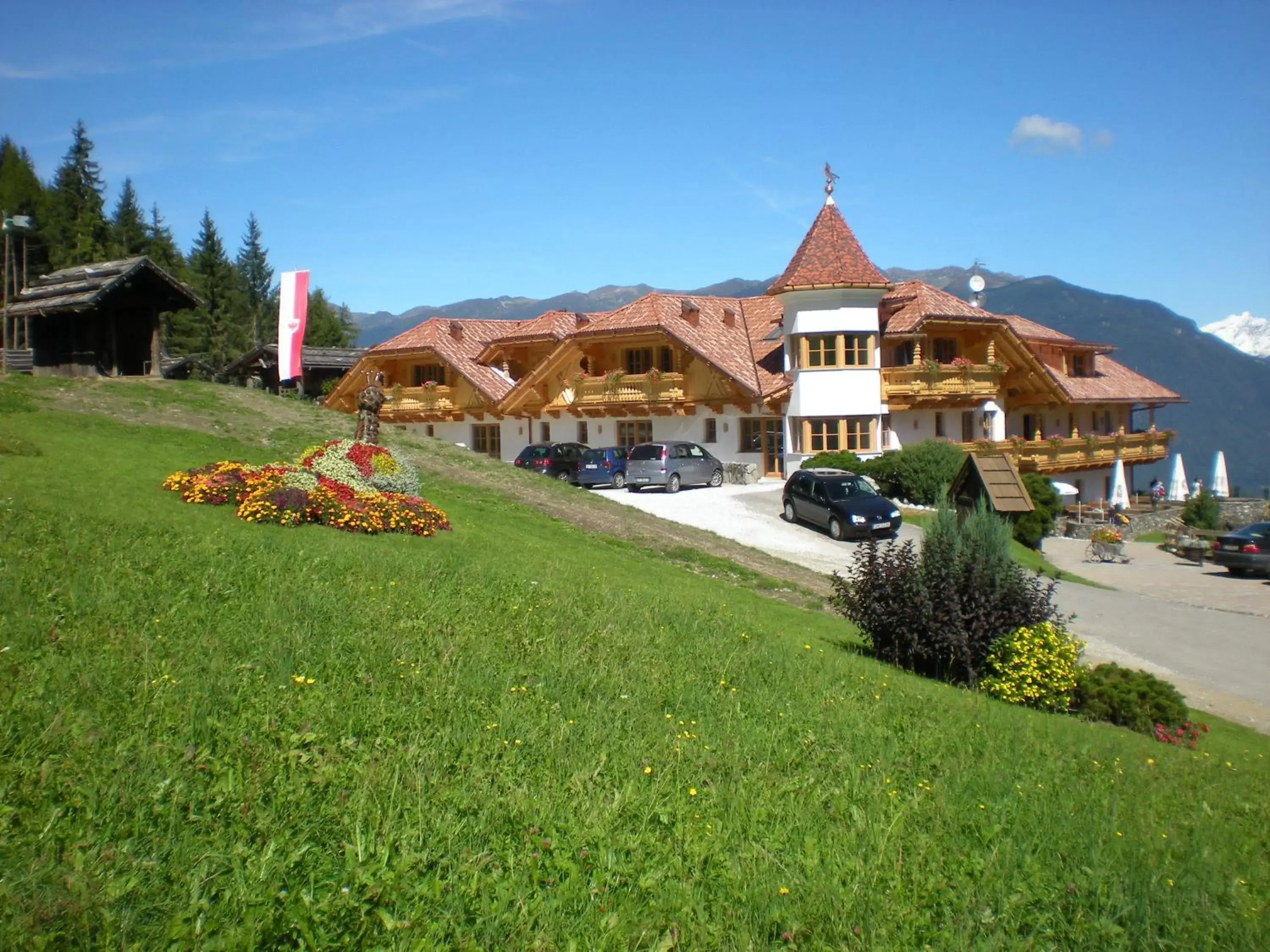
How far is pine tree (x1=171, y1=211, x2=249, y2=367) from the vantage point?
282 ft

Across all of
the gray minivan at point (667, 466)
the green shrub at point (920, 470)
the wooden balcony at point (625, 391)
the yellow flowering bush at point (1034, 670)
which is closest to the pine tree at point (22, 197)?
the wooden balcony at point (625, 391)

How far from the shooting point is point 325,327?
99750mm

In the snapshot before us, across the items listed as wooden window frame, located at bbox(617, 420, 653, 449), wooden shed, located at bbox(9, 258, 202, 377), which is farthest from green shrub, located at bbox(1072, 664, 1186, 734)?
wooden window frame, located at bbox(617, 420, 653, 449)

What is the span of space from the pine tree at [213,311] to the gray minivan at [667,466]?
178 feet

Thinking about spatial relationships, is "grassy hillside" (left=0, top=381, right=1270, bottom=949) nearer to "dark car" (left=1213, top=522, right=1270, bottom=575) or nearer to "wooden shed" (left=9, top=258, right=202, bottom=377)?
"wooden shed" (left=9, top=258, right=202, bottom=377)

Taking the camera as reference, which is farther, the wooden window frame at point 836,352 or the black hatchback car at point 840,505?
the wooden window frame at point 836,352

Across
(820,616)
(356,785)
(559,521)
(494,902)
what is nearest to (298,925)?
(494,902)

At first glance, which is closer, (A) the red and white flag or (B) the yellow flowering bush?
(B) the yellow flowering bush

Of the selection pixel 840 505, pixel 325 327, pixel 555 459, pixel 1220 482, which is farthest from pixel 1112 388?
pixel 325 327

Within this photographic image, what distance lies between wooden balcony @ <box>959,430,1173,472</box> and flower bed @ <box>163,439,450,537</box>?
27975 millimetres

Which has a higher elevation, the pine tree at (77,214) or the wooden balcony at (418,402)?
the pine tree at (77,214)

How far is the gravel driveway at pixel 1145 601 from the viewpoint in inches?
671

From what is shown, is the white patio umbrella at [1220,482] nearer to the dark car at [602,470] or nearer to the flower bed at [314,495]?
the dark car at [602,470]

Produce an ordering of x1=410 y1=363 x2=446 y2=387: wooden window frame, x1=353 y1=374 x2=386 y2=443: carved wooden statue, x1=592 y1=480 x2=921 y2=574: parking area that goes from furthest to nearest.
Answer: x1=410 y1=363 x2=446 y2=387: wooden window frame
x1=592 y1=480 x2=921 y2=574: parking area
x1=353 y1=374 x2=386 y2=443: carved wooden statue
